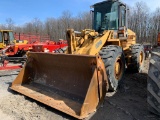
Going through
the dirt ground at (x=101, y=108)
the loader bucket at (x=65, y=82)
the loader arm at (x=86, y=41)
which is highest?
the loader arm at (x=86, y=41)

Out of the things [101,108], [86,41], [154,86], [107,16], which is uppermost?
[107,16]

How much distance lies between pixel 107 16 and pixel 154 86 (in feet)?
12.1

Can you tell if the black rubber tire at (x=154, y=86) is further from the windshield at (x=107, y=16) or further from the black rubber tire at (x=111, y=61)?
the windshield at (x=107, y=16)

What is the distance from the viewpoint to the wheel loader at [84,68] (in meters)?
3.81

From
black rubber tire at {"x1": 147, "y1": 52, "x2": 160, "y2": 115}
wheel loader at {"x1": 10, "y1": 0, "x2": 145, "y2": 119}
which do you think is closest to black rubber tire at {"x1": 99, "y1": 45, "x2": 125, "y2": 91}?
wheel loader at {"x1": 10, "y1": 0, "x2": 145, "y2": 119}

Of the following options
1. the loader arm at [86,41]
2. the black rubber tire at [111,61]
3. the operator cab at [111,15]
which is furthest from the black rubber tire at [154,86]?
the operator cab at [111,15]

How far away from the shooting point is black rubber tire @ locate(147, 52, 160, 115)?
329 centimetres

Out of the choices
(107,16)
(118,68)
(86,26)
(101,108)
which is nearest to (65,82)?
(101,108)

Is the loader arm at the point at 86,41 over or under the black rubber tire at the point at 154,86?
over

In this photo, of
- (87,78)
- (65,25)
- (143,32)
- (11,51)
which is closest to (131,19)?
(143,32)

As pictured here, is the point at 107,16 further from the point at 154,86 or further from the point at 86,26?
the point at 86,26

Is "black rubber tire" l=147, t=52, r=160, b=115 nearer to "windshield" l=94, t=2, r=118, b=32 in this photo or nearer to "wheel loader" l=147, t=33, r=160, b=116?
"wheel loader" l=147, t=33, r=160, b=116

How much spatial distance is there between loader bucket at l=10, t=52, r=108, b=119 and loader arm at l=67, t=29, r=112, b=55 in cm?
82

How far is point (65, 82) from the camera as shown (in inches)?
184
